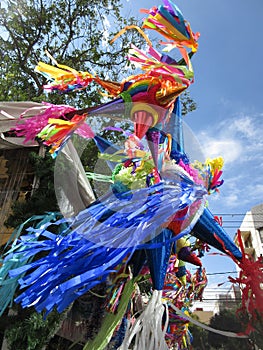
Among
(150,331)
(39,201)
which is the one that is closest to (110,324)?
(150,331)

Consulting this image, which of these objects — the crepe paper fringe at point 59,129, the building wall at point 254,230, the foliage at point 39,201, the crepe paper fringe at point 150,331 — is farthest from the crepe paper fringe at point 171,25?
the building wall at point 254,230

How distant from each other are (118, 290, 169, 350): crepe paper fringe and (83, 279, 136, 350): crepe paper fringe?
0.56ft

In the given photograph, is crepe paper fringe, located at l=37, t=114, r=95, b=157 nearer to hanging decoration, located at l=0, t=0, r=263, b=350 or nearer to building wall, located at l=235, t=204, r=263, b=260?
hanging decoration, located at l=0, t=0, r=263, b=350

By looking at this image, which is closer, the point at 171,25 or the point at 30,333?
the point at 171,25

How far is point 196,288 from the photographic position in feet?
12.2

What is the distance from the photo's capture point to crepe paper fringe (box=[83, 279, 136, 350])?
184 cm

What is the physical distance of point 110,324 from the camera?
193cm

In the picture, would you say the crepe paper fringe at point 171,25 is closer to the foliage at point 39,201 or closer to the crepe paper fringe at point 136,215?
the crepe paper fringe at point 136,215

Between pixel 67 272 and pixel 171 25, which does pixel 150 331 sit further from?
pixel 171 25

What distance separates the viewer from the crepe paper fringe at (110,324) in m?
1.84

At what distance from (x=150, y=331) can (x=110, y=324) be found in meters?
0.34

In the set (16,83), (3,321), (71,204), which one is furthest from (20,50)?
(3,321)

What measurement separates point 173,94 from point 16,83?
15.9 feet

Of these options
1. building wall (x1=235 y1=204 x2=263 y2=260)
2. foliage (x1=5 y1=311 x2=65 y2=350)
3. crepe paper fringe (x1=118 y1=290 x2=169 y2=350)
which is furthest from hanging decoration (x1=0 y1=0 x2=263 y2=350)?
building wall (x1=235 y1=204 x2=263 y2=260)
